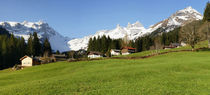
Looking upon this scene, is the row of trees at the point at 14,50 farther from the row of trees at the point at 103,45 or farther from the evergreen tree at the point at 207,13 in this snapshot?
the evergreen tree at the point at 207,13

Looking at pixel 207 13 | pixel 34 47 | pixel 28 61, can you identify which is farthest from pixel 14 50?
pixel 207 13

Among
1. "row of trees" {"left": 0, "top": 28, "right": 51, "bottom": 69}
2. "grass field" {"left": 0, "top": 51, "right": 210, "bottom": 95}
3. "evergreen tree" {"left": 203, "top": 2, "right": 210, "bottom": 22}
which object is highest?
"evergreen tree" {"left": 203, "top": 2, "right": 210, "bottom": 22}

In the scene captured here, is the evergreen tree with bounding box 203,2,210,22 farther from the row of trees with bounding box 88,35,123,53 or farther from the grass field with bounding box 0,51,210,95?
the row of trees with bounding box 88,35,123,53

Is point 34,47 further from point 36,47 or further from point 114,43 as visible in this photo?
point 114,43

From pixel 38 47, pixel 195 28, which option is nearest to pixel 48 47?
pixel 38 47

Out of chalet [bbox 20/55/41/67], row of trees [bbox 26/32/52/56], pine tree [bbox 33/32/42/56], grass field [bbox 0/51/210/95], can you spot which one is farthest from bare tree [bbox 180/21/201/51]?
pine tree [bbox 33/32/42/56]

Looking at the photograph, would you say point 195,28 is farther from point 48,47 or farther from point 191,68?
point 48,47

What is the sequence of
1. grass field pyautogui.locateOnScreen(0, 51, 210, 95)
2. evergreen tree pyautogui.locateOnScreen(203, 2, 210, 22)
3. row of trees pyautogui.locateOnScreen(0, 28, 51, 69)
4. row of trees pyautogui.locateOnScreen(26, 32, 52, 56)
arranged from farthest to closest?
row of trees pyautogui.locateOnScreen(26, 32, 52, 56) → row of trees pyautogui.locateOnScreen(0, 28, 51, 69) → evergreen tree pyautogui.locateOnScreen(203, 2, 210, 22) → grass field pyautogui.locateOnScreen(0, 51, 210, 95)

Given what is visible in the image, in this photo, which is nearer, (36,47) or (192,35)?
(192,35)

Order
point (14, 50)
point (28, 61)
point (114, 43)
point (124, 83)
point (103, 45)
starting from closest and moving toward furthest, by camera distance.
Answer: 1. point (124, 83)
2. point (28, 61)
3. point (14, 50)
4. point (103, 45)
5. point (114, 43)

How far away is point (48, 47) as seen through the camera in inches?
4498

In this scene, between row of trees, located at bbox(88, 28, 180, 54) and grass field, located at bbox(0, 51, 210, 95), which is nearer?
grass field, located at bbox(0, 51, 210, 95)

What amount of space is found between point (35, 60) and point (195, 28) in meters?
79.4

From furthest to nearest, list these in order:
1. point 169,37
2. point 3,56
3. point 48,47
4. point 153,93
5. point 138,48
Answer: point 169,37, point 138,48, point 48,47, point 3,56, point 153,93
